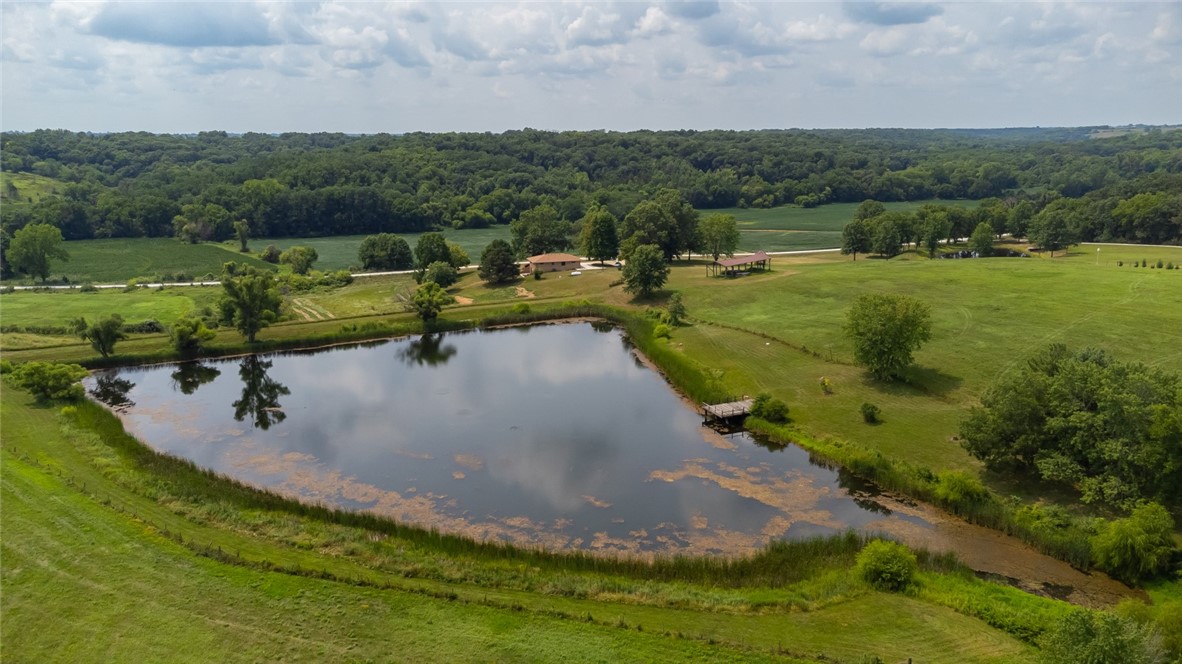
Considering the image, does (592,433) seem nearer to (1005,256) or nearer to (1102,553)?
(1102,553)

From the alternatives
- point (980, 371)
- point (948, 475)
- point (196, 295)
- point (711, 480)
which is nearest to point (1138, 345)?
point (980, 371)

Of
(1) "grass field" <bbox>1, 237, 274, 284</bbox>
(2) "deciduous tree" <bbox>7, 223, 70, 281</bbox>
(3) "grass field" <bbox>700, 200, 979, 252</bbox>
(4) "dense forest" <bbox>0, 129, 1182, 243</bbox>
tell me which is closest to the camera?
(2) "deciduous tree" <bbox>7, 223, 70, 281</bbox>

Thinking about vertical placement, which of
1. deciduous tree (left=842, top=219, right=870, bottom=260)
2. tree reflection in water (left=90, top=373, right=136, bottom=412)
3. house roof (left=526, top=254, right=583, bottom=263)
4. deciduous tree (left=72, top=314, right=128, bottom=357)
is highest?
deciduous tree (left=842, top=219, right=870, bottom=260)

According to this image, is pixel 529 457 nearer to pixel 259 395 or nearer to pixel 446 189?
pixel 259 395

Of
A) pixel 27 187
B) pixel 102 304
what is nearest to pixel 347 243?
pixel 102 304

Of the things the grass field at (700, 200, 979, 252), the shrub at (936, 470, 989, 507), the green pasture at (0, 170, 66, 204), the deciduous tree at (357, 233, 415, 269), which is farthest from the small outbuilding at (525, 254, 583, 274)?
the green pasture at (0, 170, 66, 204)

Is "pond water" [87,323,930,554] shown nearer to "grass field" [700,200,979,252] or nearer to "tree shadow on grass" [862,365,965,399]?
"tree shadow on grass" [862,365,965,399]

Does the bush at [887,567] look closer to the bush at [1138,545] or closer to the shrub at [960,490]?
the shrub at [960,490]
